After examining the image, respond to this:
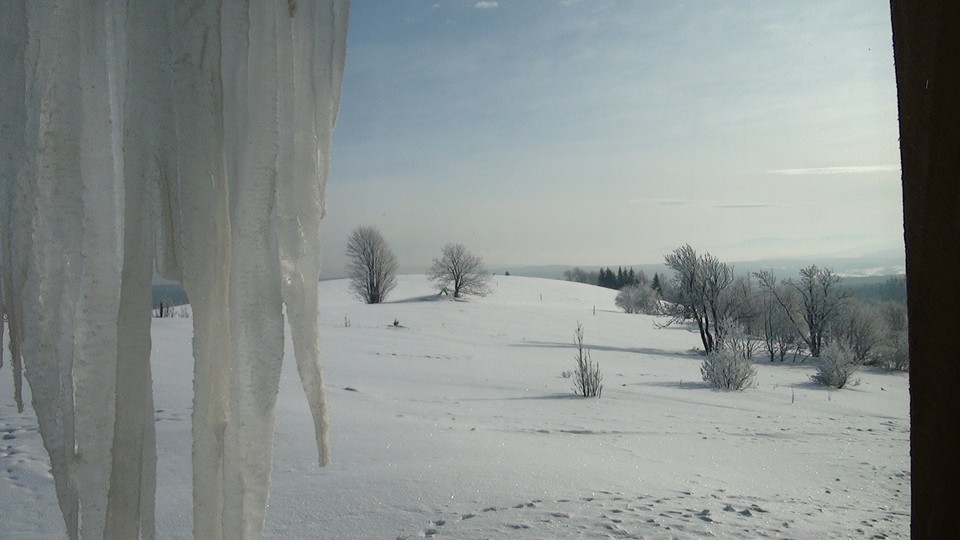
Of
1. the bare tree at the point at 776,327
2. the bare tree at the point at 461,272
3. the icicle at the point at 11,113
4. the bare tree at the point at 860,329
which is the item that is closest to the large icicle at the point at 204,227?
the icicle at the point at 11,113

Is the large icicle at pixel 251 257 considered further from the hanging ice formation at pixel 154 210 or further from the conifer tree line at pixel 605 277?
the conifer tree line at pixel 605 277

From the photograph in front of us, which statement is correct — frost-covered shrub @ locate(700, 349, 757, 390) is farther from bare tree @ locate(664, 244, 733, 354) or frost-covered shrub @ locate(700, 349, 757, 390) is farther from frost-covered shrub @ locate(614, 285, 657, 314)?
frost-covered shrub @ locate(614, 285, 657, 314)

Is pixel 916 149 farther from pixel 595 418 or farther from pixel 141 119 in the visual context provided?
pixel 595 418

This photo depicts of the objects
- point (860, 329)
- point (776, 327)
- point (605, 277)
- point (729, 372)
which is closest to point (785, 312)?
point (776, 327)

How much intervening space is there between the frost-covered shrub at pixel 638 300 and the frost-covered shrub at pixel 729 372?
77.1ft

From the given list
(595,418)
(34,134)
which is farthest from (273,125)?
(595,418)

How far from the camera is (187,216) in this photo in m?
1.36

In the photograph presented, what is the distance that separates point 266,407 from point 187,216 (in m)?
0.47

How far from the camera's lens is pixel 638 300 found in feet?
115

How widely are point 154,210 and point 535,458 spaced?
3.69m

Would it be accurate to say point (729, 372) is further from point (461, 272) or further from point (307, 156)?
point (461, 272)

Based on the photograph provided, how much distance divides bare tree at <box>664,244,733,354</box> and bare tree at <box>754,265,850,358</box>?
1.80 meters

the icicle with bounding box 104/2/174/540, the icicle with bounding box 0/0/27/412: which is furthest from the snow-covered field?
the icicle with bounding box 0/0/27/412

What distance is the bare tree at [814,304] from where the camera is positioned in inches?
640
